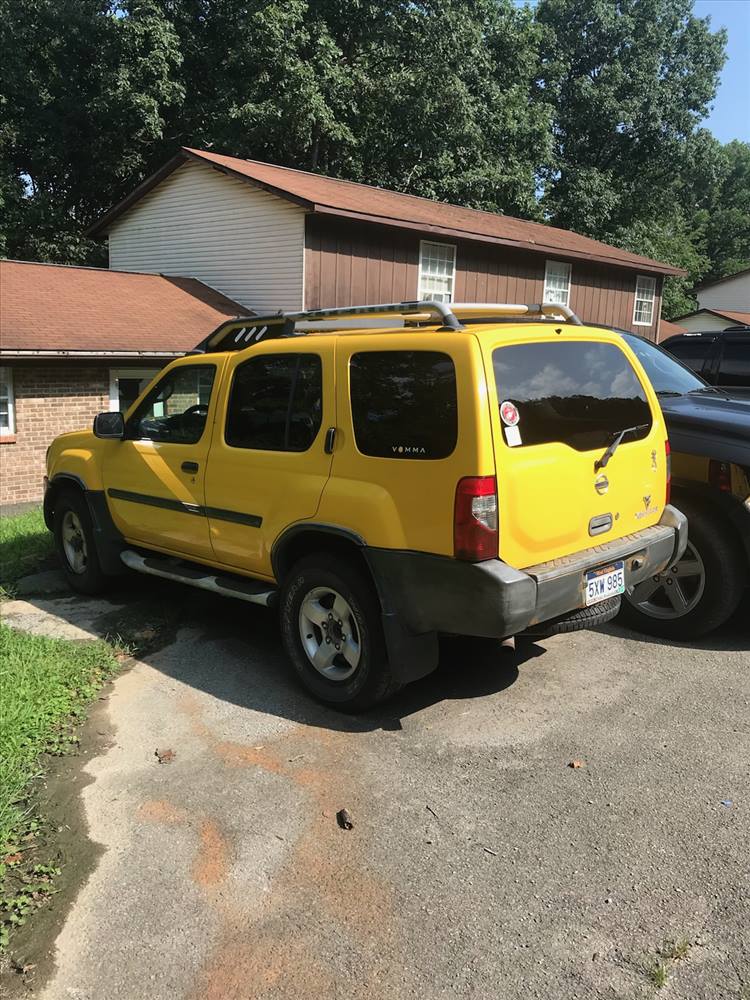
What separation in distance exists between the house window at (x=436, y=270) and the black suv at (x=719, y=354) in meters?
8.84

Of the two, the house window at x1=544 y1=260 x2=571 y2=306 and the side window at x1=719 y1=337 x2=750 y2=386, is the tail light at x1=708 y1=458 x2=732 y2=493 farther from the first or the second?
the house window at x1=544 y1=260 x2=571 y2=306

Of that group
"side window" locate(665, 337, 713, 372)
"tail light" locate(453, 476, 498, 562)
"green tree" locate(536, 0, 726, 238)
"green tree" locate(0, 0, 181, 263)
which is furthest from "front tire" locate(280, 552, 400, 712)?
"green tree" locate(536, 0, 726, 238)

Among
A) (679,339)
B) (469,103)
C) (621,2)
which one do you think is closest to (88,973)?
(679,339)

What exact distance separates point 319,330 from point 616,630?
115 inches

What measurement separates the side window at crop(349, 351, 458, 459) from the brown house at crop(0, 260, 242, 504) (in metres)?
9.21

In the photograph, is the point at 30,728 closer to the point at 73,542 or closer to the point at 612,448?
the point at 73,542

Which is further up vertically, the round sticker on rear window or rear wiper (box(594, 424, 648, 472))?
the round sticker on rear window

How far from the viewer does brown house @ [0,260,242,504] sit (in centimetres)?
1198

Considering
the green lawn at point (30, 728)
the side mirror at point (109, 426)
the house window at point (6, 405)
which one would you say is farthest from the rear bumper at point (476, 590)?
the house window at point (6, 405)

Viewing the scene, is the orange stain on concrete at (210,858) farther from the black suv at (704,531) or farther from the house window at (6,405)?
the house window at (6,405)

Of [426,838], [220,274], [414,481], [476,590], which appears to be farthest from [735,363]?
[220,274]

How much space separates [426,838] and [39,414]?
11.1 m

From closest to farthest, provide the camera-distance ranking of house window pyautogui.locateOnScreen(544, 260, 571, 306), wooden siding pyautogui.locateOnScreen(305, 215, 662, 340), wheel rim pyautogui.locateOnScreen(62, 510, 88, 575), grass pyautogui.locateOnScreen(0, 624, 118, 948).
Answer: grass pyautogui.locateOnScreen(0, 624, 118, 948) < wheel rim pyautogui.locateOnScreen(62, 510, 88, 575) < wooden siding pyautogui.locateOnScreen(305, 215, 662, 340) < house window pyautogui.locateOnScreen(544, 260, 571, 306)

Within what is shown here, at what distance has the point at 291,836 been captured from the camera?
10.3 feet
